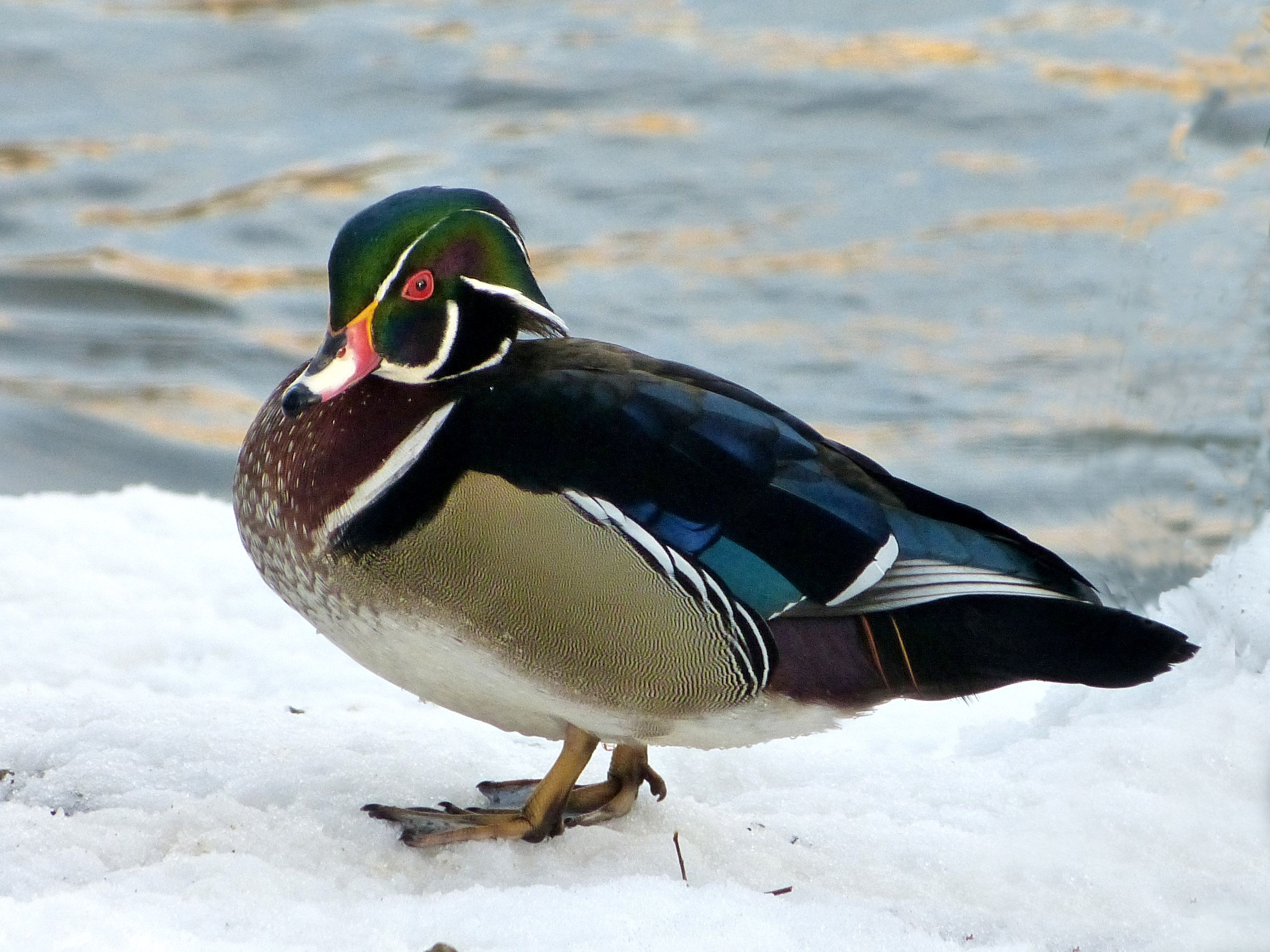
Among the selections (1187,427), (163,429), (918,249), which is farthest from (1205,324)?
(163,429)

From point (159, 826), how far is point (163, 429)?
4.19 metres

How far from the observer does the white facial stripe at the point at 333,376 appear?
2.30m

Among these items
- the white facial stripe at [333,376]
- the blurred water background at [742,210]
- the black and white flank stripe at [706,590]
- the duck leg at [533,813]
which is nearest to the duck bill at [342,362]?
the white facial stripe at [333,376]

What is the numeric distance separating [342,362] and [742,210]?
6.61 metres

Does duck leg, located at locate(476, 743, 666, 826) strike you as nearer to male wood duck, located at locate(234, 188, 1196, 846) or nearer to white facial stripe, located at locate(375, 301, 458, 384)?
male wood duck, located at locate(234, 188, 1196, 846)

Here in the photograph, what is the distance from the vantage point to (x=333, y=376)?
2.33 metres

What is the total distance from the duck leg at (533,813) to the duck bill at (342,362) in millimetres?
647

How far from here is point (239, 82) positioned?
997cm

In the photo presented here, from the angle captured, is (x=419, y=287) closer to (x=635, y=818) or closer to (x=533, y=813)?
(x=533, y=813)

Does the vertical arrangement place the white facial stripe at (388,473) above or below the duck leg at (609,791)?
above

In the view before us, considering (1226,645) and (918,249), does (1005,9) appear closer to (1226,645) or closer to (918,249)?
(918,249)

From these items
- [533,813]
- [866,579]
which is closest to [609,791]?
[533,813]

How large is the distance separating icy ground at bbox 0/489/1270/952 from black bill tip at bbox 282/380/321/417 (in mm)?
646

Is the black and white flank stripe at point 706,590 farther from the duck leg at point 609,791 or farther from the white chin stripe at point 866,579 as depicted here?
the duck leg at point 609,791
